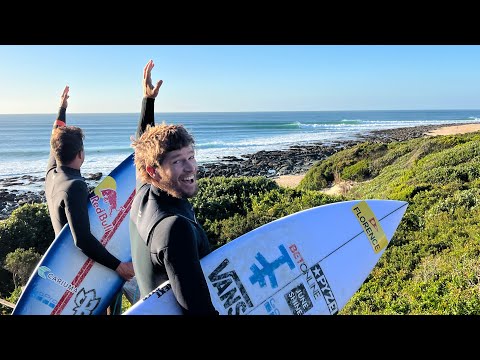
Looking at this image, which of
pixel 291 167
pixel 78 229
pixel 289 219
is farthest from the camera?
pixel 291 167

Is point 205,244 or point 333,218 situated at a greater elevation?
point 205,244

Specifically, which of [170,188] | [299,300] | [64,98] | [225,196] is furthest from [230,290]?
[225,196]

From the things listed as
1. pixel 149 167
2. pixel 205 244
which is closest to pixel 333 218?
pixel 205 244

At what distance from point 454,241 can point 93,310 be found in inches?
141

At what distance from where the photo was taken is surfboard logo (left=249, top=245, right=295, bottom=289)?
2.54 m

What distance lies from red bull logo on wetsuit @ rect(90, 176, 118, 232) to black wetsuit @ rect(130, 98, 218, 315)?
1926 mm

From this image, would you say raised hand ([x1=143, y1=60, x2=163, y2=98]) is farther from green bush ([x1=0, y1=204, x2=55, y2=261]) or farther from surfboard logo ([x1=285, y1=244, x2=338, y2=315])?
green bush ([x1=0, y1=204, x2=55, y2=261])

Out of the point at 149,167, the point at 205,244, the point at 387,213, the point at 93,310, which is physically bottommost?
the point at 93,310

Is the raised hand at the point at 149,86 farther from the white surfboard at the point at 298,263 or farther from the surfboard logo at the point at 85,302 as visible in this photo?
the surfboard logo at the point at 85,302

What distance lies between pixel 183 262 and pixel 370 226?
2.32 m

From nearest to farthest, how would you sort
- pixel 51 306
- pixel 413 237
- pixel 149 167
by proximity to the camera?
pixel 149 167 < pixel 51 306 < pixel 413 237

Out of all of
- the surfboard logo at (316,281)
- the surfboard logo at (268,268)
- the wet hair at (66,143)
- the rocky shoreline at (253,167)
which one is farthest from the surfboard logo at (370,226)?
A: the rocky shoreline at (253,167)

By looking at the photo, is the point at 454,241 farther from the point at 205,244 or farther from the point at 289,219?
the point at 205,244
